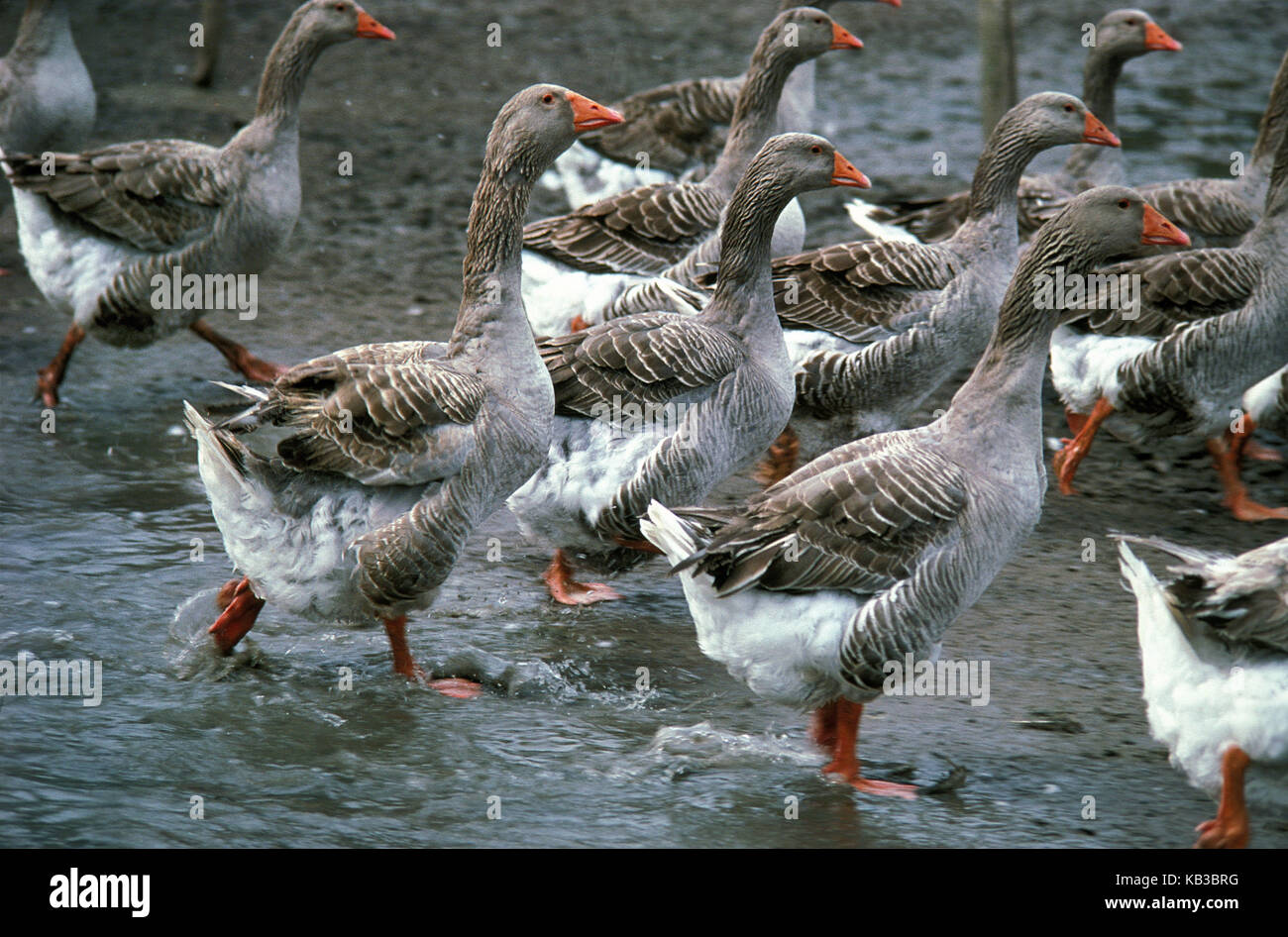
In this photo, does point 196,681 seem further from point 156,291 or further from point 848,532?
point 156,291

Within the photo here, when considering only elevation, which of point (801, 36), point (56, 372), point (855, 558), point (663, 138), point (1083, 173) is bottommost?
point (855, 558)

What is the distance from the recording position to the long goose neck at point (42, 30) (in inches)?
388

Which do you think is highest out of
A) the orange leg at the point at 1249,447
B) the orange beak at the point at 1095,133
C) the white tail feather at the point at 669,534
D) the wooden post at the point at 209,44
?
the wooden post at the point at 209,44

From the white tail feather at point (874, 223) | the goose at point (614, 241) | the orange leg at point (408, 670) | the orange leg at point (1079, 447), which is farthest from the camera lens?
the white tail feather at point (874, 223)

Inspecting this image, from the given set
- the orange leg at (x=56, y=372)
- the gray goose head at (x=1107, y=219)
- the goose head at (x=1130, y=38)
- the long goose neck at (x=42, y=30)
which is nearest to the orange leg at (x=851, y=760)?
the gray goose head at (x=1107, y=219)

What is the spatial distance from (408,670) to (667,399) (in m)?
1.51

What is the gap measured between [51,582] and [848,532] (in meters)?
3.40

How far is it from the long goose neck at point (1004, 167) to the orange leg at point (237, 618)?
405cm

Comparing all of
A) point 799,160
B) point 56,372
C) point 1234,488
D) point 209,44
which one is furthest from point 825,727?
point 209,44

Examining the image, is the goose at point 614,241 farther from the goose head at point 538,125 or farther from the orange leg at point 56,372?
the orange leg at point 56,372

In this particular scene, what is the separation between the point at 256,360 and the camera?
8508 millimetres

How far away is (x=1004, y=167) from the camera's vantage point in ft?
24.4

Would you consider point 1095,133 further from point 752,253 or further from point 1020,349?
point 1020,349

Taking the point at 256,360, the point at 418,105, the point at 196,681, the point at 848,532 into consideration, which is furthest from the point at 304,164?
the point at 848,532
